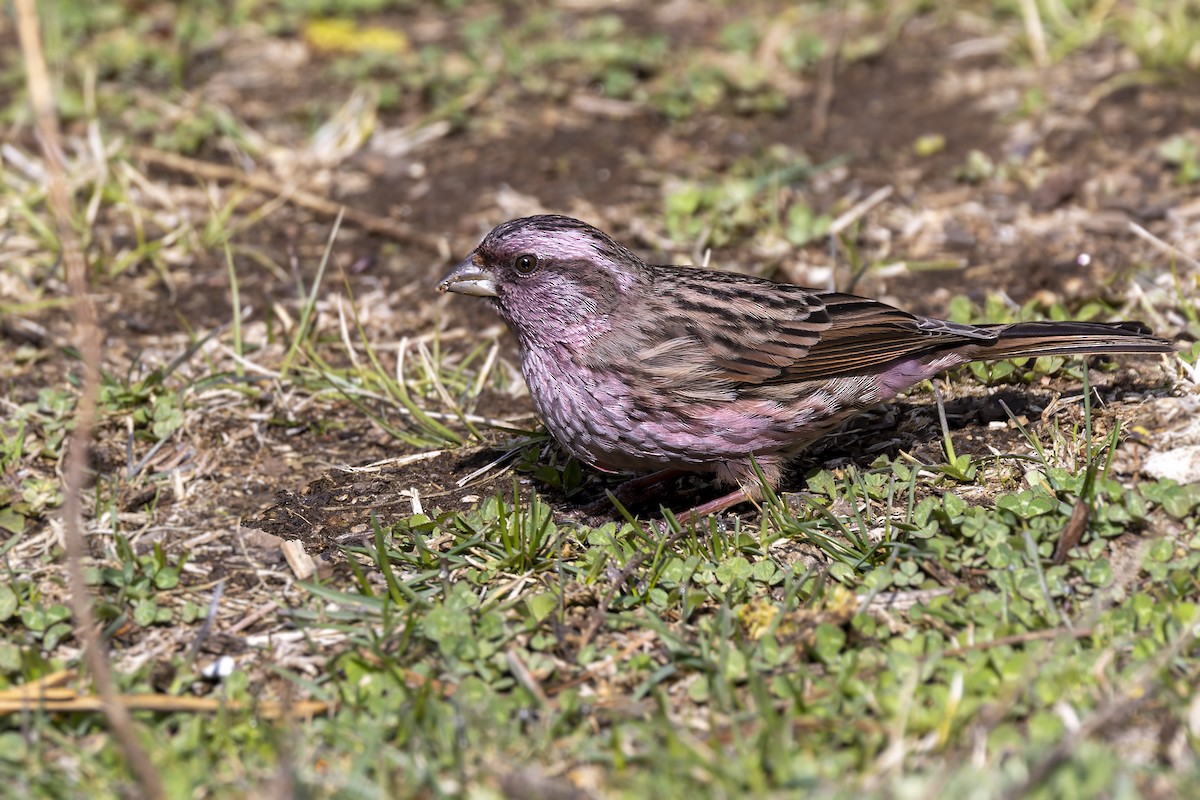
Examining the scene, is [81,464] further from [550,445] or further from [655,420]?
[550,445]

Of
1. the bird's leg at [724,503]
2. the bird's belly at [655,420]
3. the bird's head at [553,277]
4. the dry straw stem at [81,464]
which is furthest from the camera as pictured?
the bird's head at [553,277]

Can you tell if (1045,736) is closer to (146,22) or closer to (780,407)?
(780,407)

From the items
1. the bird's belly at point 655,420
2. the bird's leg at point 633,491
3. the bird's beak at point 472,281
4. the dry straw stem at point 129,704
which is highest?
the bird's beak at point 472,281

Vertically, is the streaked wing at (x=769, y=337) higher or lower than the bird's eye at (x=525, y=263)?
lower

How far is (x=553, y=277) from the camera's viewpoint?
5.08 m

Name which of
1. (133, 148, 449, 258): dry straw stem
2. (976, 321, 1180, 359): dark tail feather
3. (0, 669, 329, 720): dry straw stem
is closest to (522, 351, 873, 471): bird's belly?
(976, 321, 1180, 359): dark tail feather

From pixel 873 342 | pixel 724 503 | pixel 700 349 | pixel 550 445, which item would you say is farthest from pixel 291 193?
pixel 873 342

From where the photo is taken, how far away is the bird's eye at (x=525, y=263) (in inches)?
200

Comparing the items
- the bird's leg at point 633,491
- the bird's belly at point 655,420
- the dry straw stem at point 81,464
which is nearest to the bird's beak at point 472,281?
the bird's belly at point 655,420

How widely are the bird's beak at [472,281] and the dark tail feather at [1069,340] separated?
1.92 meters

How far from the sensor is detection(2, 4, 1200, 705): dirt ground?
5180 millimetres

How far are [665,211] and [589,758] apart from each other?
4258 millimetres

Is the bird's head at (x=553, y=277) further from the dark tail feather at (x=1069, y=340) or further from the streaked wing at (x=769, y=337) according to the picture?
the dark tail feather at (x=1069, y=340)

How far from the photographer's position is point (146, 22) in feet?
30.9
